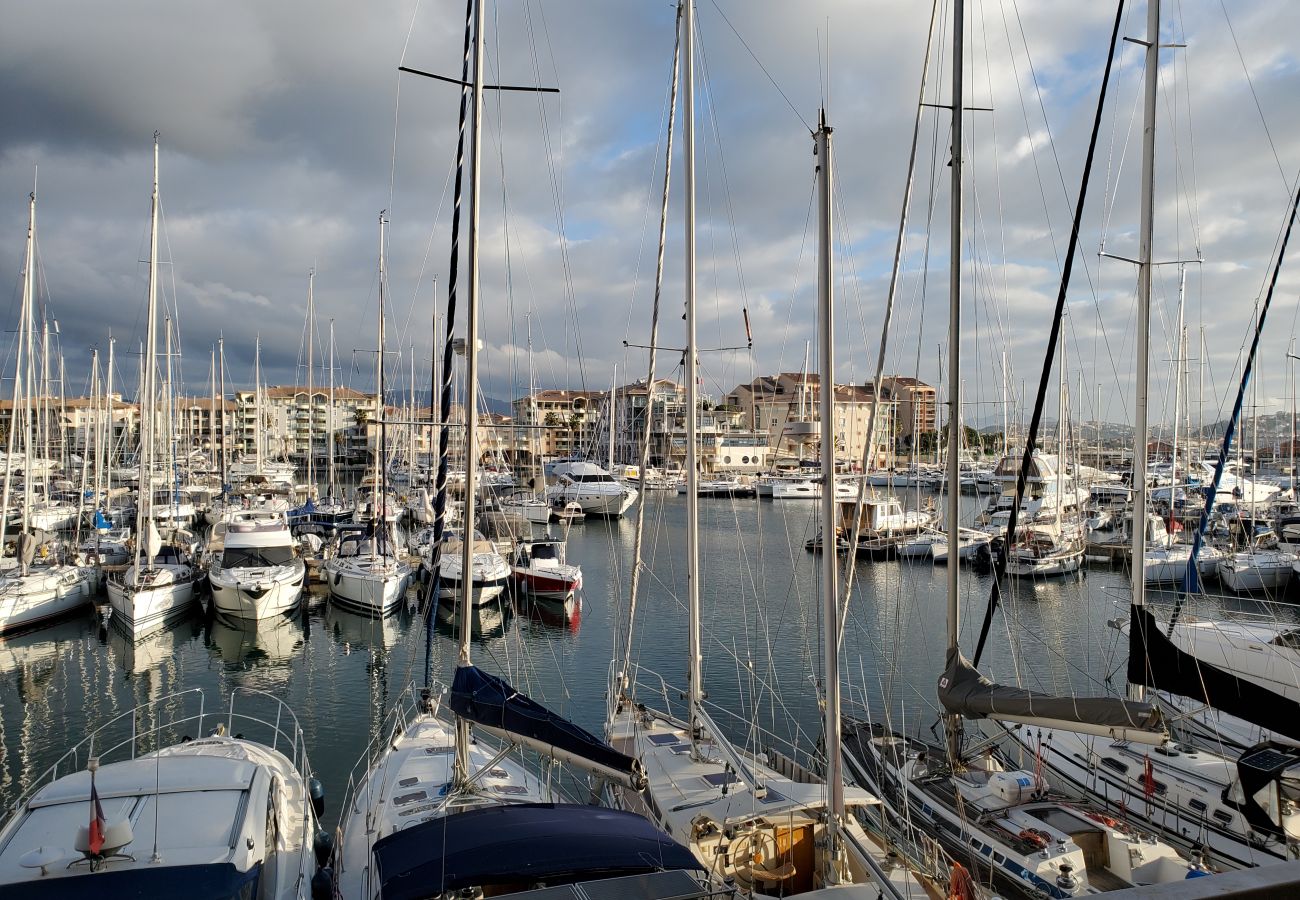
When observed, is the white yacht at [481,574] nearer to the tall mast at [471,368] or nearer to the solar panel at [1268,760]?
the tall mast at [471,368]

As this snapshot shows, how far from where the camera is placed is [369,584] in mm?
25125

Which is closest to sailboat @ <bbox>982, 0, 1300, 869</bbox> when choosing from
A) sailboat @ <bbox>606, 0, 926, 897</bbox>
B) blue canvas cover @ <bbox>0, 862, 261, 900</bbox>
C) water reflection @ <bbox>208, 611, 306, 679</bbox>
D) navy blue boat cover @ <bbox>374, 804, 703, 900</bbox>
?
sailboat @ <bbox>606, 0, 926, 897</bbox>

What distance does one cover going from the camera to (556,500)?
Answer: 58438 millimetres

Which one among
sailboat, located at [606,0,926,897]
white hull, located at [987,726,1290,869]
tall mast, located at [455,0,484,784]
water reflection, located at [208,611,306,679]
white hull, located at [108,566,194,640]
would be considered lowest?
water reflection, located at [208,611,306,679]

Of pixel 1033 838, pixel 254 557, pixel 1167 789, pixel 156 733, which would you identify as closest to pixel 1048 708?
A: pixel 1033 838

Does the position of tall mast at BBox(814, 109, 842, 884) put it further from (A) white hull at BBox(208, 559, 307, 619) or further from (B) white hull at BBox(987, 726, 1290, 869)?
(A) white hull at BBox(208, 559, 307, 619)

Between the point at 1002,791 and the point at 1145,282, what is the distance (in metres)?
7.11

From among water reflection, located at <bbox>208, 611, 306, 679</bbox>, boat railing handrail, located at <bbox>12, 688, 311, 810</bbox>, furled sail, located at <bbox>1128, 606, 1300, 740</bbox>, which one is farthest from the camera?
water reflection, located at <bbox>208, 611, 306, 679</bbox>

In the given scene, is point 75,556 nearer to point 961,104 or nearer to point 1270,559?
point 961,104

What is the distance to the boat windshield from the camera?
25.3m

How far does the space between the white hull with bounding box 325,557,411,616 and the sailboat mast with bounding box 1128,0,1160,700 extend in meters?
21.0

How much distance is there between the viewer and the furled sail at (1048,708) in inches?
283

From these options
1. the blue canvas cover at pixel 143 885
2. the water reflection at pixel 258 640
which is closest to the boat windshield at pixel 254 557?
the water reflection at pixel 258 640

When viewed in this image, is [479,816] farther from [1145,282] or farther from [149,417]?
[149,417]
